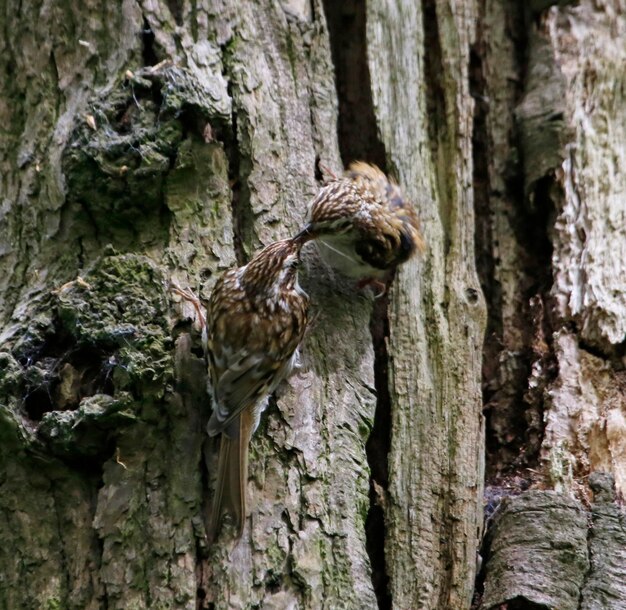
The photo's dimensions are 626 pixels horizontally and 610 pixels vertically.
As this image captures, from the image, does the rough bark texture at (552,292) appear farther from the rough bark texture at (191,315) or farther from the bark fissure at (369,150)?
the bark fissure at (369,150)

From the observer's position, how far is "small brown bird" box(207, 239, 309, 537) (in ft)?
7.86

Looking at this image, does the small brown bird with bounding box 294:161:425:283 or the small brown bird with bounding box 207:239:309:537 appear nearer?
the small brown bird with bounding box 207:239:309:537

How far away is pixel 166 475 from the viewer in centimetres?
240

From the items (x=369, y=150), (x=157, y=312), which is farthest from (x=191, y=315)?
(x=369, y=150)

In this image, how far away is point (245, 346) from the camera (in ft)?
9.44

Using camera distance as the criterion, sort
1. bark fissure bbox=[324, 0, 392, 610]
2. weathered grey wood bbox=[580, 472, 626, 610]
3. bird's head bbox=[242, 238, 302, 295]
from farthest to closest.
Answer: bird's head bbox=[242, 238, 302, 295]
bark fissure bbox=[324, 0, 392, 610]
weathered grey wood bbox=[580, 472, 626, 610]

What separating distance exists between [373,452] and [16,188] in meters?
1.31

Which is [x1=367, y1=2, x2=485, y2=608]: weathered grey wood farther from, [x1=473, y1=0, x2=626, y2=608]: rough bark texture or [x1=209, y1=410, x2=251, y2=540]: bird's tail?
[x1=209, y1=410, x2=251, y2=540]: bird's tail

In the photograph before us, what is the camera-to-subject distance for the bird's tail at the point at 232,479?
7.68 ft

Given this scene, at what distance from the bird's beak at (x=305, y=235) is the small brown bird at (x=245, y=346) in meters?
0.02

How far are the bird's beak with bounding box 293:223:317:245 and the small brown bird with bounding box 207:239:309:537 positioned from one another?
17mm

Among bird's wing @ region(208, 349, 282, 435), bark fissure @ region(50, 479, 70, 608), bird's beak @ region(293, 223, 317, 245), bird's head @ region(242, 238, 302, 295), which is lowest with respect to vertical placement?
bark fissure @ region(50, 479, 70, 608)

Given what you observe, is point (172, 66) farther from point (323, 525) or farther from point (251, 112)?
point (323, 525)

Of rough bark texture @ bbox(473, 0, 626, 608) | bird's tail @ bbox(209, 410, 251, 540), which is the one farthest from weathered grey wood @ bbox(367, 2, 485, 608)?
bird's tail @ bbox(209, 410, 251, 540)
